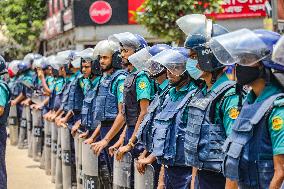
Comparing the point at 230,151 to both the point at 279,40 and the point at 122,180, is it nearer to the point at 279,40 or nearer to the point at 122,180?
the point at 279,40

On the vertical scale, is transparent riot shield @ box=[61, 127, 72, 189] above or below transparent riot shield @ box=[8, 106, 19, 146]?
above

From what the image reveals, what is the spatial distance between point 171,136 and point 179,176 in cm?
33

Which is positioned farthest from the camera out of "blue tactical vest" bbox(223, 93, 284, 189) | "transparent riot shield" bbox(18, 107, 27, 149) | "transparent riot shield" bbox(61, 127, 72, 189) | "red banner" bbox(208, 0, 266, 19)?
"red banner" bbox(208, 0, 266, 19)

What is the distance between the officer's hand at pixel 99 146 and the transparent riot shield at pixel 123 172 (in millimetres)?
725

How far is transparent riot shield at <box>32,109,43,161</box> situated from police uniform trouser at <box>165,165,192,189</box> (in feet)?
A: 24.0

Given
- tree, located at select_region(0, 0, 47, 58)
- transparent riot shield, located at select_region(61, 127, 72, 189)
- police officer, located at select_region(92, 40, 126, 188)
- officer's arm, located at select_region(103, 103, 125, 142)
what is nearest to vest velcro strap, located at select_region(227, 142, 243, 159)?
officer's arm, located at select_region(103, 103, 125, 142)

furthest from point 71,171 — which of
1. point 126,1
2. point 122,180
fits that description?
point 126,1

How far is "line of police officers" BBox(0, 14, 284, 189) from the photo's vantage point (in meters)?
3.50

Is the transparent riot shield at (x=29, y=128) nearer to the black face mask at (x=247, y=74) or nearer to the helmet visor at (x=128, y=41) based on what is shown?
the helmet visor at (x=128, y=41)

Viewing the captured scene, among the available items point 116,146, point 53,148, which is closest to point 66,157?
point 53,148

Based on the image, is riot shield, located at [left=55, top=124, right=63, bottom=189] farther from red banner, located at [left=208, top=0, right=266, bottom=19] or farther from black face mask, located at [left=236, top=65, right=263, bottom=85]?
red banner, located at [left=208, top=0, right=266, bottom=19]

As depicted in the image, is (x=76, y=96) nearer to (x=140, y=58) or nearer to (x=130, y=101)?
(x=130, y=101)

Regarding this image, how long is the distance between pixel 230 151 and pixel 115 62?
3.61 metres

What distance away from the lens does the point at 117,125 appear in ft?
21.6
